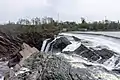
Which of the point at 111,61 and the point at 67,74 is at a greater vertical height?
the point at 67,74

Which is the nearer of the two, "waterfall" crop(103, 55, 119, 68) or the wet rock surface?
the wet rock surface

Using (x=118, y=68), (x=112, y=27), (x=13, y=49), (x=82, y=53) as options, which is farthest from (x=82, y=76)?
(x=112, y=27)

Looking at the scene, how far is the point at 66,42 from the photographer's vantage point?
45.1 feet

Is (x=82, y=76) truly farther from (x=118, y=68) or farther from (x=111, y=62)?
(x=111, y=62)

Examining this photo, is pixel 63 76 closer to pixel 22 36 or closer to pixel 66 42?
pixel 66 42

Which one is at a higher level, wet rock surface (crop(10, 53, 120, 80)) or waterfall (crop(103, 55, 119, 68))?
wet rock surface (crop(10, 53, 120, 80))

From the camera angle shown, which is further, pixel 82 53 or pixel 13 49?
pixel 13 49

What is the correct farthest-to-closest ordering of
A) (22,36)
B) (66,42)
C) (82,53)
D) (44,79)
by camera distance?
(22,36)
(66,42)
(82,53)
(44,79)

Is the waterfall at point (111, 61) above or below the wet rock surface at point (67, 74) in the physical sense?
below

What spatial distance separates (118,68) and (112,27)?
2312 cm

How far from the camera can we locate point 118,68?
718 centimetres

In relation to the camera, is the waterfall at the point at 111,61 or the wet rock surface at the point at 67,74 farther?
the waterfall at the point at 111,61

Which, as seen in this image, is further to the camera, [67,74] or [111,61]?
[111,61]

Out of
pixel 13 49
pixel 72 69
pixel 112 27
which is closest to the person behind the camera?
pixel 72 69
